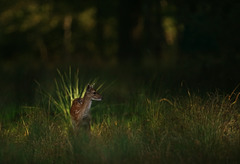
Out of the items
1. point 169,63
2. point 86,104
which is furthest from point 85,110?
point 169,63

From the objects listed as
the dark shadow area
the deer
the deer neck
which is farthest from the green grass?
the dark shadow area

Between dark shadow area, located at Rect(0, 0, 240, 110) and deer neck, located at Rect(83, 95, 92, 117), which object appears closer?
deer neck, located at Rect(83, 95, 92, 117)

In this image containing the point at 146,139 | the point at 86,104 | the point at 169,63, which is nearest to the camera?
the point at 146,139

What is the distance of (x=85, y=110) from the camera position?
8.89 meters

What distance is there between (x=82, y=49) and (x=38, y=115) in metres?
32.0

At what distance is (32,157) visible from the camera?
24.8ft

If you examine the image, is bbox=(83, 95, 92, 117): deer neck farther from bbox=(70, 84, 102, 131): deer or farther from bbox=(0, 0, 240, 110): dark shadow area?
bbox=(0, 0, 240, 110): dark shadow area

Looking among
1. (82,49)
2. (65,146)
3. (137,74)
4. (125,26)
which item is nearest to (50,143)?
(65,146)

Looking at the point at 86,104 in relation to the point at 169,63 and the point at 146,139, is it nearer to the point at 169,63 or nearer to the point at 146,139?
the point at 146,139

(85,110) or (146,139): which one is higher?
(85,110)

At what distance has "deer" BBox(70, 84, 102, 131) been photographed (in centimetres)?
882

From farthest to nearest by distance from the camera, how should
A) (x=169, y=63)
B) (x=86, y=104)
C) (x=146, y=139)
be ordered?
1. (x=169, y=63)
2. (x=86, y=104)
3. (x=146, y=139)

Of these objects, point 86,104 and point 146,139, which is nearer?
point 146,139

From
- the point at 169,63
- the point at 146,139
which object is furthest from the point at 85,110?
the point at 169,63
